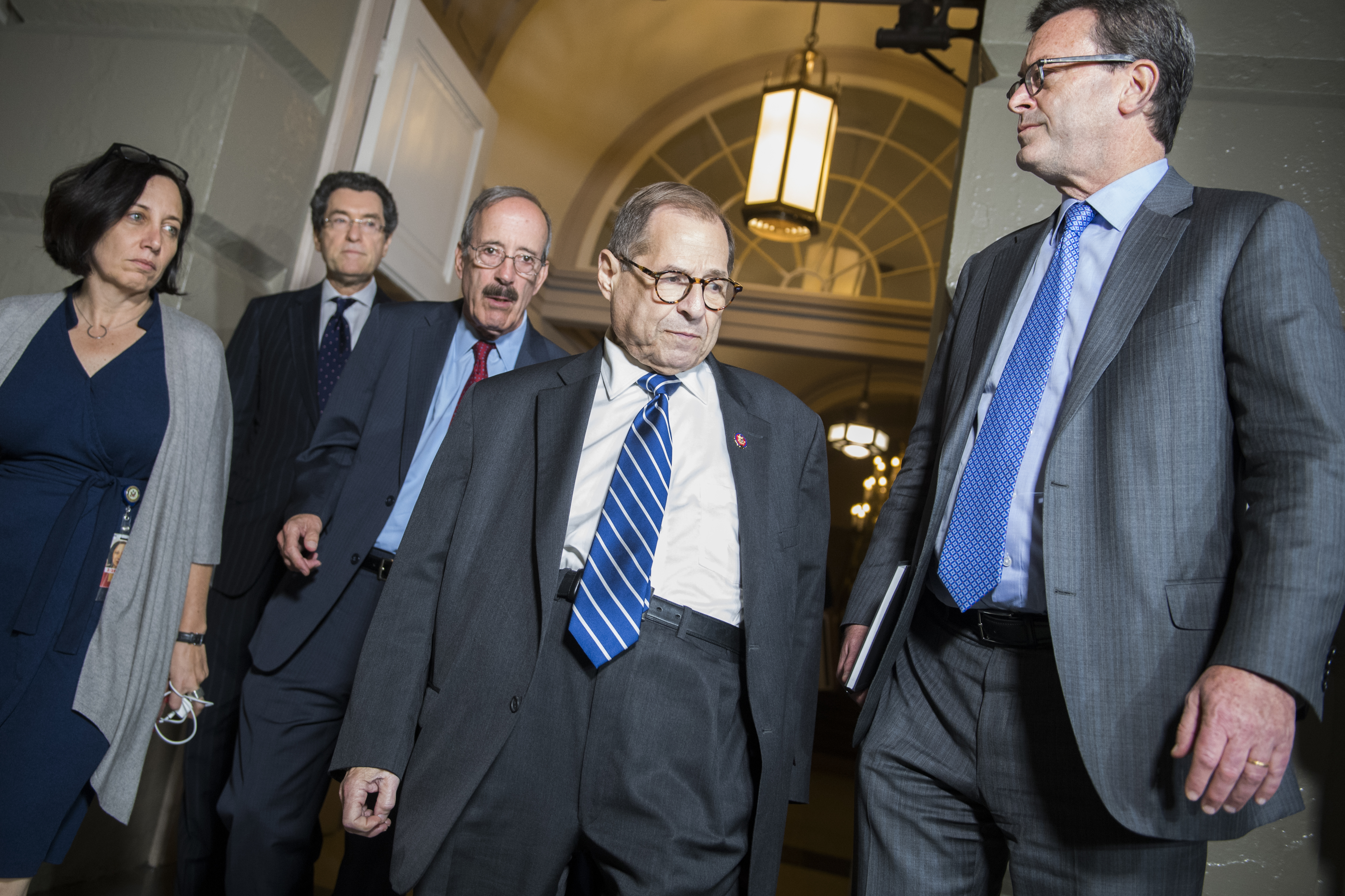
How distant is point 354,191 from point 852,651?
7.71ft

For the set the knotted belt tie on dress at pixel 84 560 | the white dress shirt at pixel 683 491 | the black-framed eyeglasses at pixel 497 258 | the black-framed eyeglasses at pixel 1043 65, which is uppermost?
the black-framed eyeglasses at pixel 1043 65

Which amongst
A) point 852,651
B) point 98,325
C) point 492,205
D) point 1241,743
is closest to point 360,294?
point 492,205

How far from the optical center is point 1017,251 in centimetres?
170

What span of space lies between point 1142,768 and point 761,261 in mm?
6357

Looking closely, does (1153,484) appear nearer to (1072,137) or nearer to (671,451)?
(1072,137)

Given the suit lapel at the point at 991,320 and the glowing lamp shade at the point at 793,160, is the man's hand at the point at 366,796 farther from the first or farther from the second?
the glowing lamp shade at the point at 793,160

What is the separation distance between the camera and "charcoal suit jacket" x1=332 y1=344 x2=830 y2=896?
1547 mm

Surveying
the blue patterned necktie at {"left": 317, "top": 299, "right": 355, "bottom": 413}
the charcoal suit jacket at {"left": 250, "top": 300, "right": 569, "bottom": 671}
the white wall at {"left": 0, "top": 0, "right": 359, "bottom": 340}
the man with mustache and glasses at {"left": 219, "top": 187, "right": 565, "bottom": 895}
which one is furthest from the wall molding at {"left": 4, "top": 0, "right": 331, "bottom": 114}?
the man with mustache and glasses at {"left": 219, "top": 187, "right": 565, "bottom": 895}

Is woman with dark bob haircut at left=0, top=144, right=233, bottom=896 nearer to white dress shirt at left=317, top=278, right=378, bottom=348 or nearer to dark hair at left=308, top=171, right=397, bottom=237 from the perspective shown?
white dress shirt at left=317, top=278, right=378, bottom=348

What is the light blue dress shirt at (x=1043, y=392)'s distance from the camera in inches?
54.2

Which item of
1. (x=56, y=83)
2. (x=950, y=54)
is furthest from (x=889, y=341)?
(x=56, y=83)

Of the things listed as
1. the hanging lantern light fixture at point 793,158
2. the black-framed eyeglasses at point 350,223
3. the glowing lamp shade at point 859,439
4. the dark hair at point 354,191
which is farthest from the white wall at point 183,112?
the glowing lamp shade at point 859,439

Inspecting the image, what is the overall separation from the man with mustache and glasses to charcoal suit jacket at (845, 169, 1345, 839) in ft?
4.63

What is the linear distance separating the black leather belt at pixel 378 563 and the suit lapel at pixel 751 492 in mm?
1019
